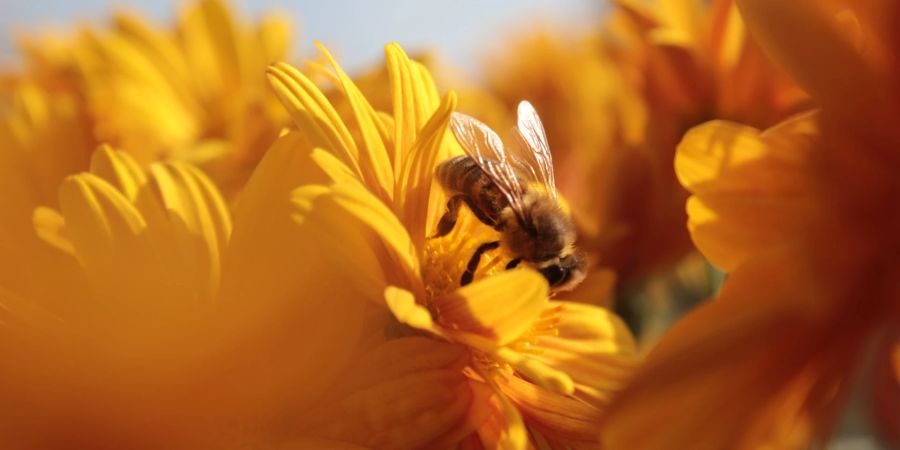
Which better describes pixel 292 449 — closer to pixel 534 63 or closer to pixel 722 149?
pixel 722 149

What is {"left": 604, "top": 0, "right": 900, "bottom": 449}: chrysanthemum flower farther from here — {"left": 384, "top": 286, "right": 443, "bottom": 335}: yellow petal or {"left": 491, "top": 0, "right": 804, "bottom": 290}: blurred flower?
{"left": 491, "top": 0, "right": 804, "bottom": 290}: blurred flower

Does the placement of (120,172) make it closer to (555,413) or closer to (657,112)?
(555,413)

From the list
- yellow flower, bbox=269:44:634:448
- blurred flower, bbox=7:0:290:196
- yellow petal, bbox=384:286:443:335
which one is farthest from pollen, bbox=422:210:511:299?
blurred flower, bbox=7:0:290:196

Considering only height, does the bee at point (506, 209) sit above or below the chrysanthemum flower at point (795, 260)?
above

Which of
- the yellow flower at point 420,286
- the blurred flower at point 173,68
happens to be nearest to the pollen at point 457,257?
the yellow flower at point 420,286

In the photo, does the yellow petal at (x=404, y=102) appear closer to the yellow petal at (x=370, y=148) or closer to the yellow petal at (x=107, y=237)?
the yellow petal at (x=370, y=148)
